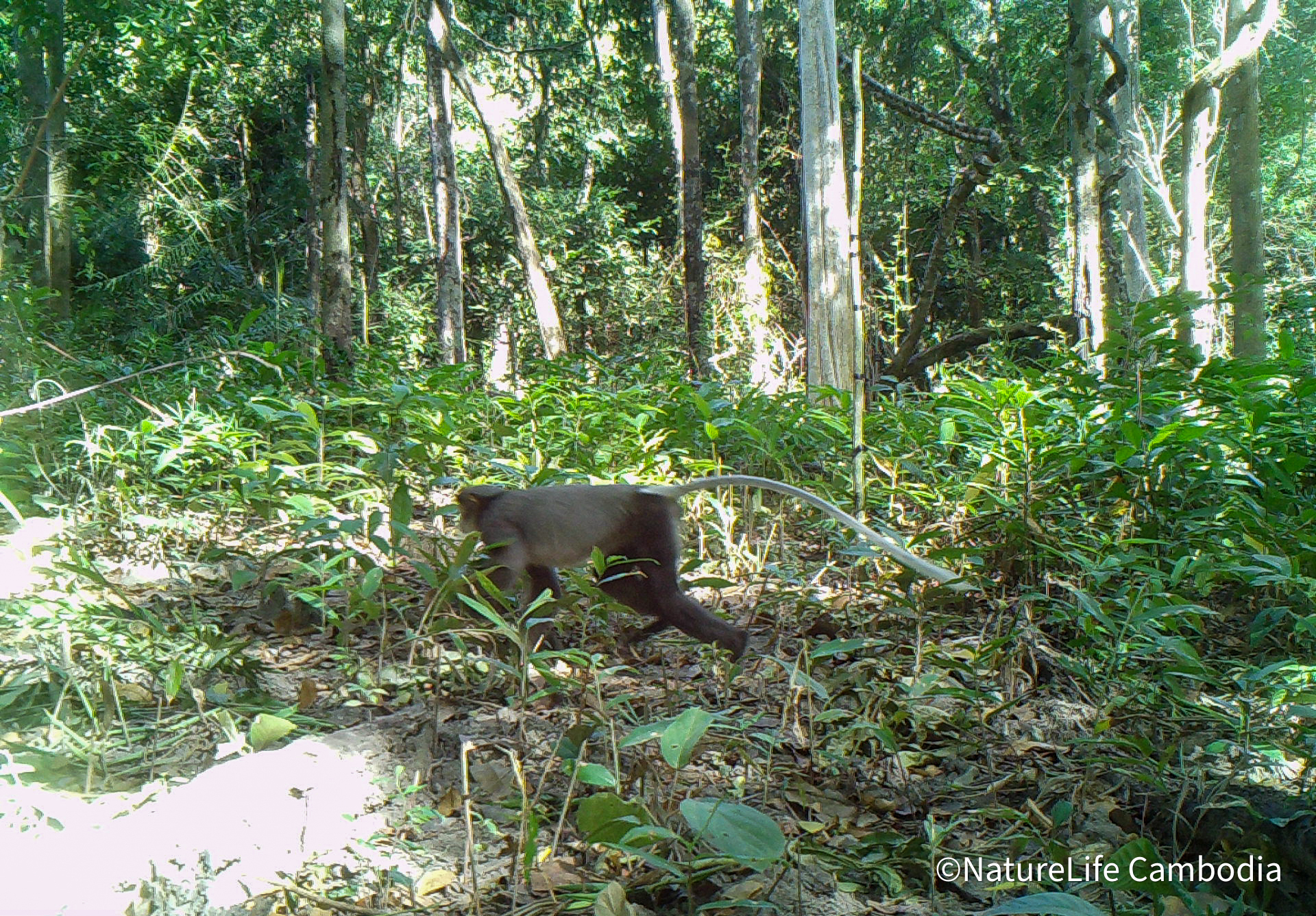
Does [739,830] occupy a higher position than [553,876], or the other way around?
[739,830]

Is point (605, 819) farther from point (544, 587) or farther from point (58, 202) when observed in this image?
point (58, 202)

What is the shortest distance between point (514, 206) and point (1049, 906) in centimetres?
1052

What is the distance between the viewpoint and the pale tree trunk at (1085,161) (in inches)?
291

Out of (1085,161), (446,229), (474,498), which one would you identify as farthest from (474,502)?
(446,229)

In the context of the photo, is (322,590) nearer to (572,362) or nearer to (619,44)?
(572,362)

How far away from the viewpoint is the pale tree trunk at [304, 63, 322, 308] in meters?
15.6

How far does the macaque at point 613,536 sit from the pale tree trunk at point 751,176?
25.9 ft

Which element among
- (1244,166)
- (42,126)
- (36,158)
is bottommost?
(42,126)

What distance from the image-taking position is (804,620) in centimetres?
404

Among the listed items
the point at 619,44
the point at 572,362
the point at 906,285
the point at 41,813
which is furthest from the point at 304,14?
the point at 41,813

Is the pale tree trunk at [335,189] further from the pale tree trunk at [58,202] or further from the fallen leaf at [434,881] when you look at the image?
the fallen leaf at [434,881]

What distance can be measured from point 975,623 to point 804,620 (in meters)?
0.71

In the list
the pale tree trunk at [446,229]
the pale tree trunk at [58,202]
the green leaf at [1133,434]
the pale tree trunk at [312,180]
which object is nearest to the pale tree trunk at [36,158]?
the pale tree trunk at [58,202]

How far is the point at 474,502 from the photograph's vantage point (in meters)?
3.96
